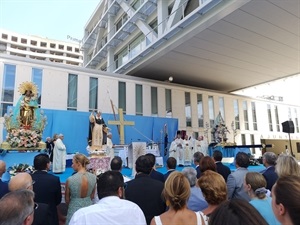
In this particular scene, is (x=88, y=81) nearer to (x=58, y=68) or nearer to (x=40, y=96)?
(x=58, y=68)

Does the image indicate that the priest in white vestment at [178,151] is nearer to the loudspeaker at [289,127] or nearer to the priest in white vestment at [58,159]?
the loudspeaker at [289,127]

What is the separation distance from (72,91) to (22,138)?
262 inches

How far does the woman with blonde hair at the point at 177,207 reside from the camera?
1.71 meters

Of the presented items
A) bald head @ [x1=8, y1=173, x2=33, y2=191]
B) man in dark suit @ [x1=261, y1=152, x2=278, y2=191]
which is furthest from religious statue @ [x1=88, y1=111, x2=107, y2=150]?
bald head @ [x1=8, y1=173, x2=33, y2=191]

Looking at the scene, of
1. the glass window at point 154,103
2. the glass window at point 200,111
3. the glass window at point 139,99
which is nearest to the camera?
the glass window at point 139,99

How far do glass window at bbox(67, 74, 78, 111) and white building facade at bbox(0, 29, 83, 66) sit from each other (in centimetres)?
4255

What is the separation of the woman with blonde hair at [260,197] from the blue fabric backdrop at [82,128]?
10.6m

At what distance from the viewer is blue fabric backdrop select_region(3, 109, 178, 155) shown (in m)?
11.5

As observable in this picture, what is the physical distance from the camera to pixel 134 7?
17.5m

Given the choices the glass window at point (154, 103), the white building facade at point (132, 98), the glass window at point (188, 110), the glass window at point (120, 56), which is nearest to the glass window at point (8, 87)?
the white building facade at point (132, 98)

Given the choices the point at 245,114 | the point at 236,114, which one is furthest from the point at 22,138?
the point at 245,114

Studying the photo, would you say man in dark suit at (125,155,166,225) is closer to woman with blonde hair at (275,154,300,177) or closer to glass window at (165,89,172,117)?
woman with blonde hair at (275,154,300,177)

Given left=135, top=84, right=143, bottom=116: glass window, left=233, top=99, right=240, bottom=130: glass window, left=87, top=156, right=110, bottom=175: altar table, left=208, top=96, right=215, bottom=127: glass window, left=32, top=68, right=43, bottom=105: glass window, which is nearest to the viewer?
left=87, top=156, right=110, bottom=175: altar table

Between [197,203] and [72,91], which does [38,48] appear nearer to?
[72,91]
